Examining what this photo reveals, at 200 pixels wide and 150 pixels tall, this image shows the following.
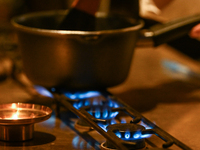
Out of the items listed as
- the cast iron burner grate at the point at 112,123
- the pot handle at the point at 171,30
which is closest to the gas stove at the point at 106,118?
the cast iron burner grate at the point at 112,123

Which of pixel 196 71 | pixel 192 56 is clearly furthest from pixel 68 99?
pixel 192 56

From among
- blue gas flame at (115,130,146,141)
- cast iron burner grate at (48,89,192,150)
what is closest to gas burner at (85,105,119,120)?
cast iron burner grate at (48,89,192,150)

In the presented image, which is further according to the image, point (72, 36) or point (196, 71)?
point (196, 71)

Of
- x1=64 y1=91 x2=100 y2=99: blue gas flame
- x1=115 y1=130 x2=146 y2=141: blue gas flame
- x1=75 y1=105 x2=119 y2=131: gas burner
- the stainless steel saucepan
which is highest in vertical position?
the stainless steel saucepan

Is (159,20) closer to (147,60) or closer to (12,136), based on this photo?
(147,60)

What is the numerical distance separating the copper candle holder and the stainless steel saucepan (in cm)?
11

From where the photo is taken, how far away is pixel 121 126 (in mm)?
589

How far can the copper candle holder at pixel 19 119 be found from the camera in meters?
0.58

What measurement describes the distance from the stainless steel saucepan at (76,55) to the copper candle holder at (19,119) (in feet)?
0.37

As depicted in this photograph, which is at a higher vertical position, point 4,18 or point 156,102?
point 4,18

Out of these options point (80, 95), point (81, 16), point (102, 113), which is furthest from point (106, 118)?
point (81, 16)

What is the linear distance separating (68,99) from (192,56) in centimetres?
63

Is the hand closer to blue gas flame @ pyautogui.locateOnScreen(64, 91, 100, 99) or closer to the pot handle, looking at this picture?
the pot handle

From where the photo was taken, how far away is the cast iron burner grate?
544 millimetres
